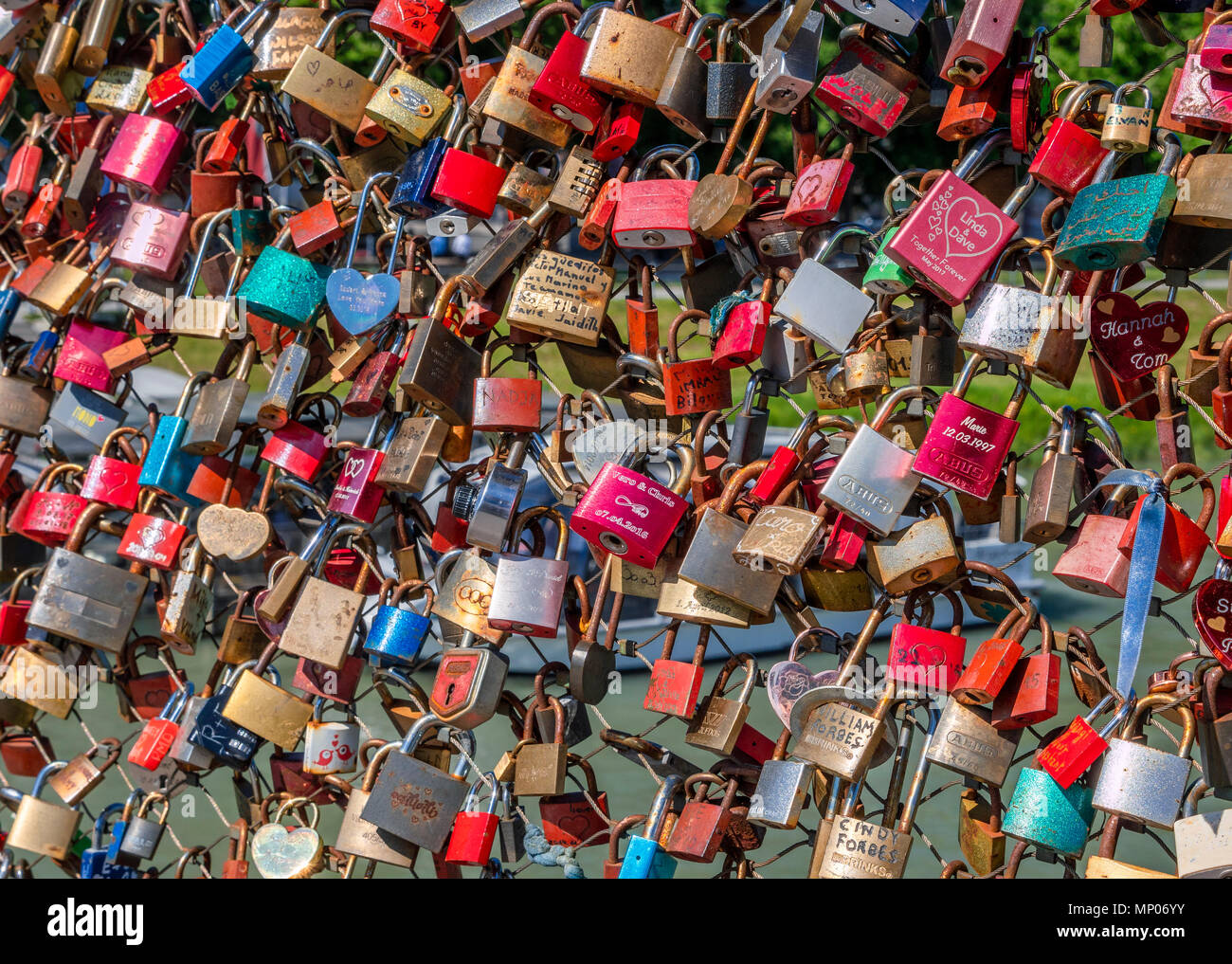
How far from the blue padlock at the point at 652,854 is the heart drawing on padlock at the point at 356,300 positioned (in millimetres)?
836

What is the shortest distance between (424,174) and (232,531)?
0.65 meters

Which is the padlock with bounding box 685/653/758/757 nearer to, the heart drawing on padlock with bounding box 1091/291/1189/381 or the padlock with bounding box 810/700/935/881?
the padlock with bounding box 810/700/935/881

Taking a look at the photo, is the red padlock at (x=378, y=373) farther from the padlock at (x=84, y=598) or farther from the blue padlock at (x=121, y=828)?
the blue padlock at (x=121, y=828)

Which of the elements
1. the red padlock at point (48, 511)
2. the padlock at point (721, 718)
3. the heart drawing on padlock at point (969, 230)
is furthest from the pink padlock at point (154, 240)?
the heart drawing on padlock at point (969, 230)

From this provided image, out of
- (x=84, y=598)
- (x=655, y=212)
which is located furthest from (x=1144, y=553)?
(x=84, y=598)

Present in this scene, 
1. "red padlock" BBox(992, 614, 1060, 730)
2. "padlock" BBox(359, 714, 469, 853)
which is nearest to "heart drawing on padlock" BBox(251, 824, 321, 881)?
"padlock" BBox(359, 714, 469, 853)

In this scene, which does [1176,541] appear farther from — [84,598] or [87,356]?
[87,356]

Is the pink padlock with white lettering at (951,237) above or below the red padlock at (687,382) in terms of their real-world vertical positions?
above

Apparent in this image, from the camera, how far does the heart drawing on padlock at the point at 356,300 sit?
6.31 ft

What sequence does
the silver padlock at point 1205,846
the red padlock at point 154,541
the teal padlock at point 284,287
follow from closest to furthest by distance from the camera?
the silver padlock at point 1205,846 < the teal padlock at point 284,287 < the red padlock at point 154,541

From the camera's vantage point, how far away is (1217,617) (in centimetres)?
134

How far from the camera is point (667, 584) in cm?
162

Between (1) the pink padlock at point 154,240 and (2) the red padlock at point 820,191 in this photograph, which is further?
(1) the pink padlock at point 154,240

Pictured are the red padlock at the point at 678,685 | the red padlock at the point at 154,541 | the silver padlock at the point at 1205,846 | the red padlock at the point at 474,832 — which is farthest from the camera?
the red padlock at the point at 154,541
